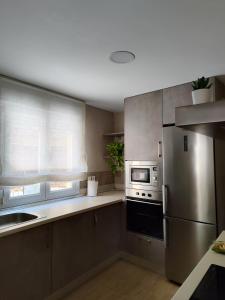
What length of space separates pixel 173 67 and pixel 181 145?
0.81 m

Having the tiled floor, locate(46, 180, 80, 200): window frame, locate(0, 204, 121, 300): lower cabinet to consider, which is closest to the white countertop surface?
the tiled floor

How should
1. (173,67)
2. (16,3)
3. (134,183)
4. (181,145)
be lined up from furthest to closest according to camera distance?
(134,183) → (181,145) → (173,67) → (16,3)

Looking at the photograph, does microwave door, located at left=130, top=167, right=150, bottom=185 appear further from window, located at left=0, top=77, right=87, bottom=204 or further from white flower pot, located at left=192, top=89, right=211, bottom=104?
white flower pot, located at left=192, top=89, right=211, bottom=104

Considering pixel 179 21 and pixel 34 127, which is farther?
pixel 34 127

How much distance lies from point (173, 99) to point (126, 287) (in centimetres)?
215

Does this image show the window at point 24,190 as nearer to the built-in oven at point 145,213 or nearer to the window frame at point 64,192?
the window frame at point 64,192

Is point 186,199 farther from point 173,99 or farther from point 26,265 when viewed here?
point 26,265

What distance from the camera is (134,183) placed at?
2785 mm

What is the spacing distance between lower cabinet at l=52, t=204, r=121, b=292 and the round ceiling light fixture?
63.2 inches

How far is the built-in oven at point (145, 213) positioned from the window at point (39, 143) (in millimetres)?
811

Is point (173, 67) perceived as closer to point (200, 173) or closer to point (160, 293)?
point (200, 173)

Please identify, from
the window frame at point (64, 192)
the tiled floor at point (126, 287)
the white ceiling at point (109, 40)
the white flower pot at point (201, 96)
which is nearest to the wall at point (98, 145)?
the window frame at point (64, 192)

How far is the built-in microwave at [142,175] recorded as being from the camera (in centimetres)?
259

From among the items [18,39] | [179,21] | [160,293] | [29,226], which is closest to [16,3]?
[18,39]
